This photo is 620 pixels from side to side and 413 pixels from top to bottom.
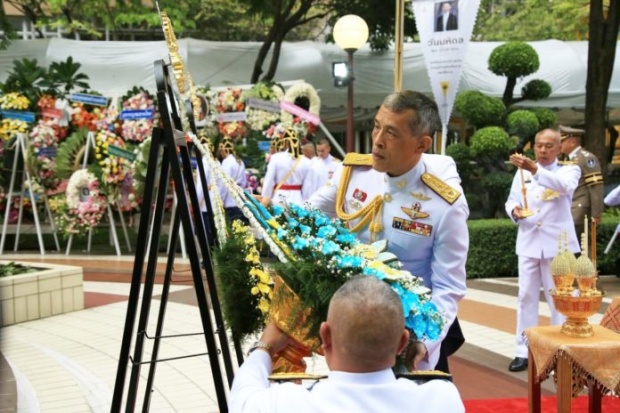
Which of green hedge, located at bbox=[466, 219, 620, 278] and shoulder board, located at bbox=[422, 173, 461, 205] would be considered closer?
shoulder board, located at bbox=[422, 173, 461, 205]

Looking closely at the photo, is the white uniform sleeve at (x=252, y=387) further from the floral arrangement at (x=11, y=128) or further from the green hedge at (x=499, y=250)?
the floral arrangement at (x=11, y=128)

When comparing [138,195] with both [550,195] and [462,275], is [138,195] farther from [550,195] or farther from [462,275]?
[462,275]

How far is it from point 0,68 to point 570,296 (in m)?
16.5

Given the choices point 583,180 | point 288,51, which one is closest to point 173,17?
point 288,51

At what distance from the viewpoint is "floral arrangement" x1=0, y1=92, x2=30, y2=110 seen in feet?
45.5

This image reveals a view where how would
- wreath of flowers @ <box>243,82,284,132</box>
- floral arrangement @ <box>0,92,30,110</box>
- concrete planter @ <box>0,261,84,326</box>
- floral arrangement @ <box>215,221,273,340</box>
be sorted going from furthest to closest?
wreath of flowers @ <box>243,82,284,132</box> < floral arrangement @ <box>0,92,30,110</box> < concrete planter @ <box>0,261,84,326</box> < floral arrangement @ <box>215,221,273,340</box>

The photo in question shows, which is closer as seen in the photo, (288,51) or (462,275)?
(462,275)

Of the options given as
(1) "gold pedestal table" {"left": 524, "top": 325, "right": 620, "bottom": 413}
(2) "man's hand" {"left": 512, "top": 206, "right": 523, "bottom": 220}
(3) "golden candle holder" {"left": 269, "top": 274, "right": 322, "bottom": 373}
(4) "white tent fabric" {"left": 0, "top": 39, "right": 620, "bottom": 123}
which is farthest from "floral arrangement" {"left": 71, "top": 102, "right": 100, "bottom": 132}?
(3) "golden candle holder" {"left": 269, "top": 274, "right": 322, "bottom": 373}

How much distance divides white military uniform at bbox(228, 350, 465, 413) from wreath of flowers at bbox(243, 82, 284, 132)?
12.4 meters

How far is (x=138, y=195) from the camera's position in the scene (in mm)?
13422

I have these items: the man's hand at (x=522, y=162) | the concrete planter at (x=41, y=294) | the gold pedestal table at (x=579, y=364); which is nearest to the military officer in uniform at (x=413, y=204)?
the gold pedestal table at (x=579, y=364)

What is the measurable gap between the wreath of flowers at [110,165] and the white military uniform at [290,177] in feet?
7.75

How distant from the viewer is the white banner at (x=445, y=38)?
33.5ft

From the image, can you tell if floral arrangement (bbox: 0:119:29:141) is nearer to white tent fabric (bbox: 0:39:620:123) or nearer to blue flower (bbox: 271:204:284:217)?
white tent fabric (bbox: 0:39:620:123)
